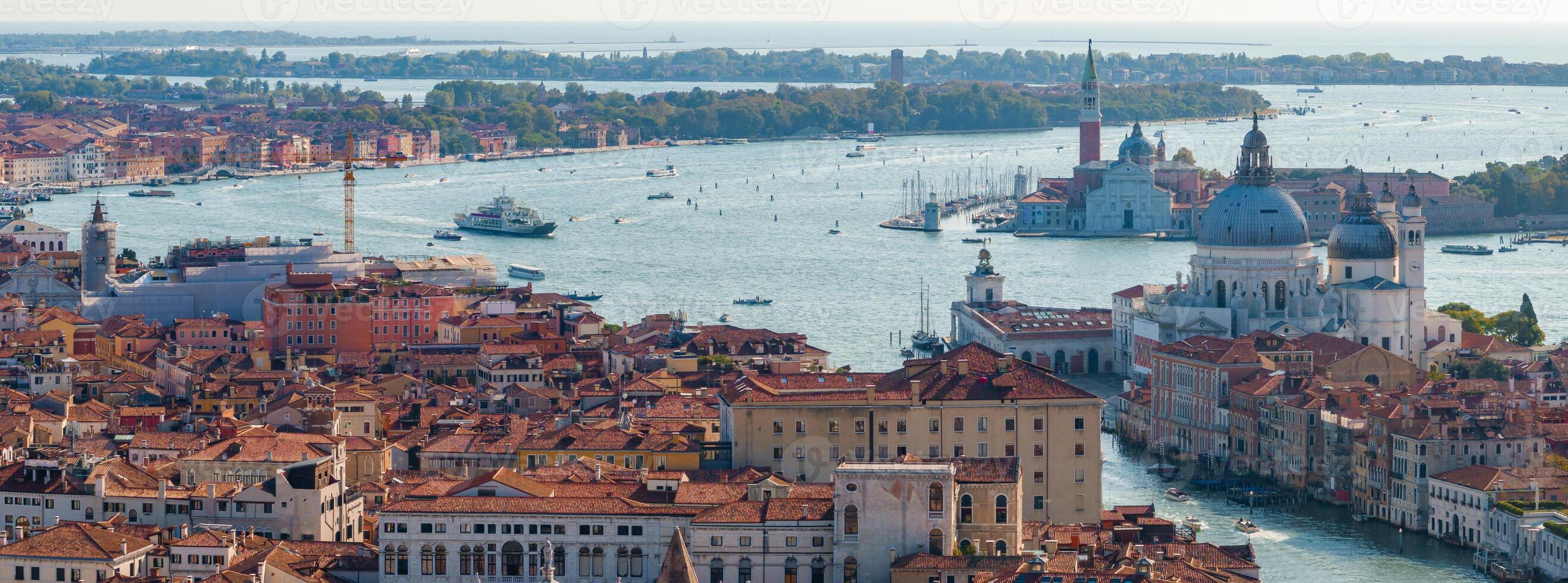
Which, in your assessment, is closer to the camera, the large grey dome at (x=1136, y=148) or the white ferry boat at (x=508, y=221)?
the white ferry boat at (x=508, y=221)

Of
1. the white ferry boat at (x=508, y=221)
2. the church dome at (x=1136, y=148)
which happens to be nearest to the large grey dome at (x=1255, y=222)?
the white ferry boat at (x=508, y=221)

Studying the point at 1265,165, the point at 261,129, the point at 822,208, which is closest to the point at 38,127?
the point at 261,129

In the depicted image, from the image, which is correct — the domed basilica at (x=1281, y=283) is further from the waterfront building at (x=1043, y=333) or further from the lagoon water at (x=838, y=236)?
the lagoon water at (x=838, y=236)

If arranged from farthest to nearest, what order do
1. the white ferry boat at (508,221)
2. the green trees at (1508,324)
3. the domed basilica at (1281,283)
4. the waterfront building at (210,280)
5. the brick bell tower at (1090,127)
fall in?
the brick bell tower at (1090,127), the white ferry boat at (508,221), the waterfront building at (210,280), the green trees at (1508,324), the domed basilica at (1281,283)

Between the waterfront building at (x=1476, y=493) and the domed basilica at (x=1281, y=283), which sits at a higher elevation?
the domed basilica at (x=1281, y=283)

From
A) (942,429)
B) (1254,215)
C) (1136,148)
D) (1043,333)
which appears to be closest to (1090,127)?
(1136,148)

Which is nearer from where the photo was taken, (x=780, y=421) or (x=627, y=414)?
(x=780, y=421)

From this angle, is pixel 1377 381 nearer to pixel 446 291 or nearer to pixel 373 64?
pixel 446 291
